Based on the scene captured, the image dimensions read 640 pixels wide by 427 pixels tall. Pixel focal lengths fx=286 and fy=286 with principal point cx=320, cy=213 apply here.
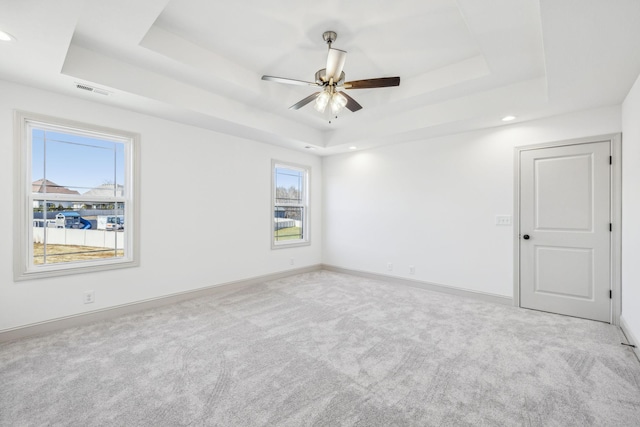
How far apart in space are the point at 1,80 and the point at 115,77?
0.99 metres

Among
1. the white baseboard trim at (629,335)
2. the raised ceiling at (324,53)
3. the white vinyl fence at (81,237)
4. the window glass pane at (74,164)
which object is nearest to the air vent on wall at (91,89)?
the raised ceiling at (324,53)

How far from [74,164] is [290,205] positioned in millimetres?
3312

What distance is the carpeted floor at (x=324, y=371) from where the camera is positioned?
177 cm

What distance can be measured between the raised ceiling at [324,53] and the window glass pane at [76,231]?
123 cm

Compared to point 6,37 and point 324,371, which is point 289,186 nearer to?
point 324,371

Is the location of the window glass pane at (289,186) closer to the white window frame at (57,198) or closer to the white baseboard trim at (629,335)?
the white window frame at (57,198)

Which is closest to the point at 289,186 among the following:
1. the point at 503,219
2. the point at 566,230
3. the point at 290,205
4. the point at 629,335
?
the point at 290,205

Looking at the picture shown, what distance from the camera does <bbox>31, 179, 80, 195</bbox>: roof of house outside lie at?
296 centimetres

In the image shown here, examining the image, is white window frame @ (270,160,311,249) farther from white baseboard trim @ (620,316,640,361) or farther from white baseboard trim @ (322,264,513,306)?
white baseboard trim @ (620,316,640,361)

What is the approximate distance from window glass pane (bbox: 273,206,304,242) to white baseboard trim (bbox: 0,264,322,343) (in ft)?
3.23

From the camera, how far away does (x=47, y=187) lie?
119 inches

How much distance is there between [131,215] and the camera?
3.55 meters

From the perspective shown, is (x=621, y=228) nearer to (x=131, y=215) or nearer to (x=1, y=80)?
(x=131, y=215)

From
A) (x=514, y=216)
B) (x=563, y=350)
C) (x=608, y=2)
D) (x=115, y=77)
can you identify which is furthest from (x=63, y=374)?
(x=514, y=216)
